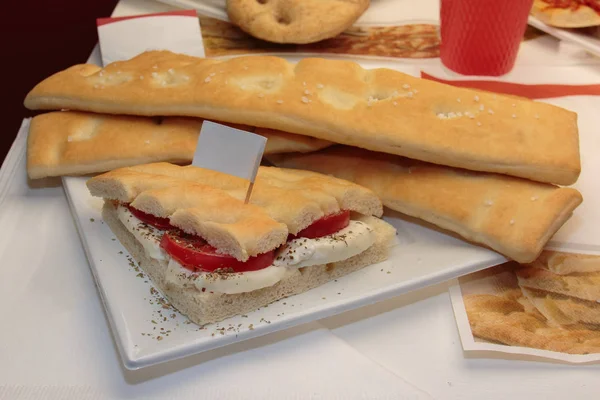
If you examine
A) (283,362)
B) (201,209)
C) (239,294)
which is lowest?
(283,362)

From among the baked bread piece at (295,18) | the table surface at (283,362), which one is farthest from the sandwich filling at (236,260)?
the baked bread piece at (295,18)

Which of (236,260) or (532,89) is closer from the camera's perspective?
(236,260)

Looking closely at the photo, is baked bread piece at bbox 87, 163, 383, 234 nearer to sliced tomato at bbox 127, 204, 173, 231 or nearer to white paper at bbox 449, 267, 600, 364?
sliced tomato at bbox 127, 204, 173, 231

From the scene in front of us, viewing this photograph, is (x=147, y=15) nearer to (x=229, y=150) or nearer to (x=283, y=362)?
(x=229, y=150)

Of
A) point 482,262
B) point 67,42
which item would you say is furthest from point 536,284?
point 67,42

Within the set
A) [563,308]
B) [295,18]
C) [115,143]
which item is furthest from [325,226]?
[295,18]

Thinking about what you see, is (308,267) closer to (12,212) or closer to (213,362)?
(213,362)
